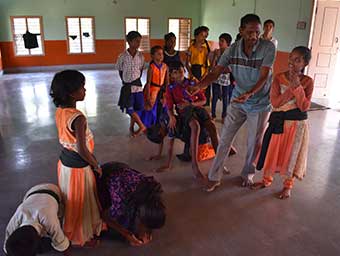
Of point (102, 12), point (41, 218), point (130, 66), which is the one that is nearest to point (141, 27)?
point (102, 12)

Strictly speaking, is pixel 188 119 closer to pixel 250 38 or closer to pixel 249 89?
pixel 249 89

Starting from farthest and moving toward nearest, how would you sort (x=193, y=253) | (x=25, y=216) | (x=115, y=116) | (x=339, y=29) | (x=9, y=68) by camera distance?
(x=9, y=68), (x=339, y=29), (x=115, y=116), (x=193, y=253), (x=25, y=216)

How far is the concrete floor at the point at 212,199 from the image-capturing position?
7.76 ft

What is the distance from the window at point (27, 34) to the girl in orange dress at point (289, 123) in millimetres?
10473

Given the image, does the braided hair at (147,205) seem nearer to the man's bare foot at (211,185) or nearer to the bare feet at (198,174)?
the man's bare foot at (211,185)

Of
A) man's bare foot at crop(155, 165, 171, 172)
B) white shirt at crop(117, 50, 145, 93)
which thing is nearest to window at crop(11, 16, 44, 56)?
white shirt at crop(117, 50, 145, 93)

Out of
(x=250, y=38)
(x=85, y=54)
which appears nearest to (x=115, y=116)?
(x=250, y=38)

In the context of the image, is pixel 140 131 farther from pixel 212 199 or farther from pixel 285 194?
pixel 285 194

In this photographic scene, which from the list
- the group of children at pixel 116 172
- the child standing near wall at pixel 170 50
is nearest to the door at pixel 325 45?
the child standing near wall at pixel 170 50

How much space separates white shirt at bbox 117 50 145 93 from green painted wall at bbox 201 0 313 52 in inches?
181

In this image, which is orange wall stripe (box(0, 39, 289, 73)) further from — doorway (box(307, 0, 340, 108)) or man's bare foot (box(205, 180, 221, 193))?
man's bare foot (box(205, 180, 221, 193))

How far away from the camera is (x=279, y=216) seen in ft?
8.98

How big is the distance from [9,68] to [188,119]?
10.0 meters

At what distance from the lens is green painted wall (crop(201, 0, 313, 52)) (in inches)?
290
